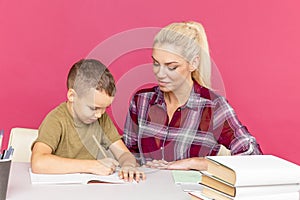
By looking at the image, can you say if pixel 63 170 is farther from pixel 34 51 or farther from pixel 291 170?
pixel 34 51

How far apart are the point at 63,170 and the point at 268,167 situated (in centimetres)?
61

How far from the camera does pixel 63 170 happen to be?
1630 mm

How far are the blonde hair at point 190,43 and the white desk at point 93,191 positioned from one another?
56 centimetres

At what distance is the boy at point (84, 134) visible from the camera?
5.41 feet

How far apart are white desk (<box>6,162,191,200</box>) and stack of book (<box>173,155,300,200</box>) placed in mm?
136

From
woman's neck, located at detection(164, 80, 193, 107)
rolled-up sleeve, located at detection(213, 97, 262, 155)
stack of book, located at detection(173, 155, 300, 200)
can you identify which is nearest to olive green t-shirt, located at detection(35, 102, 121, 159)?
woman's neck, located at detection(164, 80, 193, 107)

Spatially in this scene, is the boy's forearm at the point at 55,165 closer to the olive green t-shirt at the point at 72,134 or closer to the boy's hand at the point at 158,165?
the olive green t-shirt at the point at 72,134

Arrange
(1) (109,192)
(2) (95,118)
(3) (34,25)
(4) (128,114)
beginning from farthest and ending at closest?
(3) (34,25)
(4) (128,114)
(2) (95,118)
(1) (109,192)

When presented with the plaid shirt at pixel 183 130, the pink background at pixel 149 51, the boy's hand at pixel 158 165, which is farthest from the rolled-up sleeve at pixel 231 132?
the pink background at pixel 149 51

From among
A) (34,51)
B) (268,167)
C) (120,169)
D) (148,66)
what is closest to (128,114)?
(148,66)

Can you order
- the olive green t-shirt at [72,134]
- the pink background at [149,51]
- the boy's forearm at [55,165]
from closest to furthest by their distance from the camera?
the boy's forearm at [55,165] → the olive green t-shirt at [72,134] → the pink background at [149,51]

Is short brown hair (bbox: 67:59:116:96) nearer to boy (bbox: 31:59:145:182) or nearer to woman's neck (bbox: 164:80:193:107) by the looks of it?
boy (bbox: 31:59:145:182)

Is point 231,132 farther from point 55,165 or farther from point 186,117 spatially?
Result: point 55,165

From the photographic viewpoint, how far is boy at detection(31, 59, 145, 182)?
1650 millimetres
